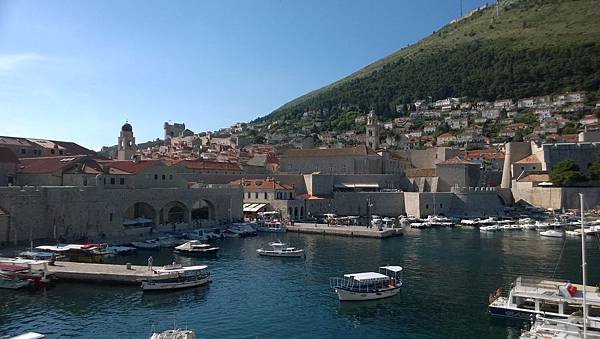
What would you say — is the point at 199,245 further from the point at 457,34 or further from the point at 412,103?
the point at 457,34

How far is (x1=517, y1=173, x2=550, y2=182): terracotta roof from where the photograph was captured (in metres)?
58.1

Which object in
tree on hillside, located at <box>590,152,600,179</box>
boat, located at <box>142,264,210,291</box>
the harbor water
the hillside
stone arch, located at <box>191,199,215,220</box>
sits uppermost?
the hillside

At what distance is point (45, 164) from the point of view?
39.8 meters

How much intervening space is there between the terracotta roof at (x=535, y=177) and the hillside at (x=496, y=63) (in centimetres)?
5606

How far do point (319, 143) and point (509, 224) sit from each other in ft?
232

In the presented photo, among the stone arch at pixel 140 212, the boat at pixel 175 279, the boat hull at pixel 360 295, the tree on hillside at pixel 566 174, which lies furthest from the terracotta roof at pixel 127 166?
the tree on hillside at pixel 566 174

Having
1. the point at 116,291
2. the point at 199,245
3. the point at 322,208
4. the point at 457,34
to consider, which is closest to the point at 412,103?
the point at 457,34

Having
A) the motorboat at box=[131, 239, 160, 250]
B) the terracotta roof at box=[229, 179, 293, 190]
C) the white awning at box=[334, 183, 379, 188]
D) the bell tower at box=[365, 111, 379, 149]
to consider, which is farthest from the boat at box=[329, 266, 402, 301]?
the bell tower at box=[365, 111, 379, 149]

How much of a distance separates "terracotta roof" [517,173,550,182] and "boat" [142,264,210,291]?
45892mm

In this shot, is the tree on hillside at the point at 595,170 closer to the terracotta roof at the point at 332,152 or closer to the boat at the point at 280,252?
the terracotta roof at the point at 332,152

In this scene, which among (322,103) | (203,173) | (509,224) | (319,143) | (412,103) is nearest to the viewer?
(509,224)

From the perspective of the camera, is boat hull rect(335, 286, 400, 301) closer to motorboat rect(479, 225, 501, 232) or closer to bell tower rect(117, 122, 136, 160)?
motorboat rect(479, 225, 501, 232)

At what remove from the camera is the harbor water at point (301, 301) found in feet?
60.6

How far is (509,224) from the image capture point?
4959 cm
